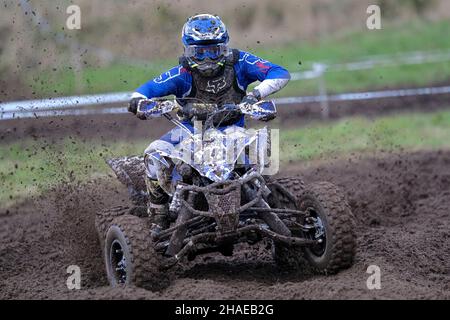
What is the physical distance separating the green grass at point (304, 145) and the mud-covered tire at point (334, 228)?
5689mm

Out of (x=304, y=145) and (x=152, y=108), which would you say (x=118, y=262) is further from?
(x=304, y=145)

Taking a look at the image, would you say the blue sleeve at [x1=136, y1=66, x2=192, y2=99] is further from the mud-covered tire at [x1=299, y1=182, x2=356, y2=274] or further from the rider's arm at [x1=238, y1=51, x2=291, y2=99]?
the mud-covered tire at [x1=299, y1=182, x2=356, y2=274]

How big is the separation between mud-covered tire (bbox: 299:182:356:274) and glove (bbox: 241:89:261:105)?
3.05ft

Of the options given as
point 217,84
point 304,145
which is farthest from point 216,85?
point 304,145

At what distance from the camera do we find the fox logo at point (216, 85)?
27.3 ft

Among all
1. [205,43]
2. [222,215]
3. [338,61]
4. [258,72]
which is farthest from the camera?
[338,61]

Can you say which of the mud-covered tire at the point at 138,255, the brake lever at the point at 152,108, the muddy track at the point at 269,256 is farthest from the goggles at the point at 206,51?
the muddy track at the point at 269,256

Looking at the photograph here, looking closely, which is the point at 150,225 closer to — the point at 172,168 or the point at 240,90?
the point at 172,168

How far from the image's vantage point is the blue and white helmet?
7965 mm

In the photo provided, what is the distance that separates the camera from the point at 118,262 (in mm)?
7637

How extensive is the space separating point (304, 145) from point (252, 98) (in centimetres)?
738

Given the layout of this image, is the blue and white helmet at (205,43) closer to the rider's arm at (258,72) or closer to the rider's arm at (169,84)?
the rider's arm at (169,84)

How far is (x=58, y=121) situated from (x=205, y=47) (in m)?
8.68

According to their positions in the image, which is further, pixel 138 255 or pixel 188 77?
pixel 188 77
